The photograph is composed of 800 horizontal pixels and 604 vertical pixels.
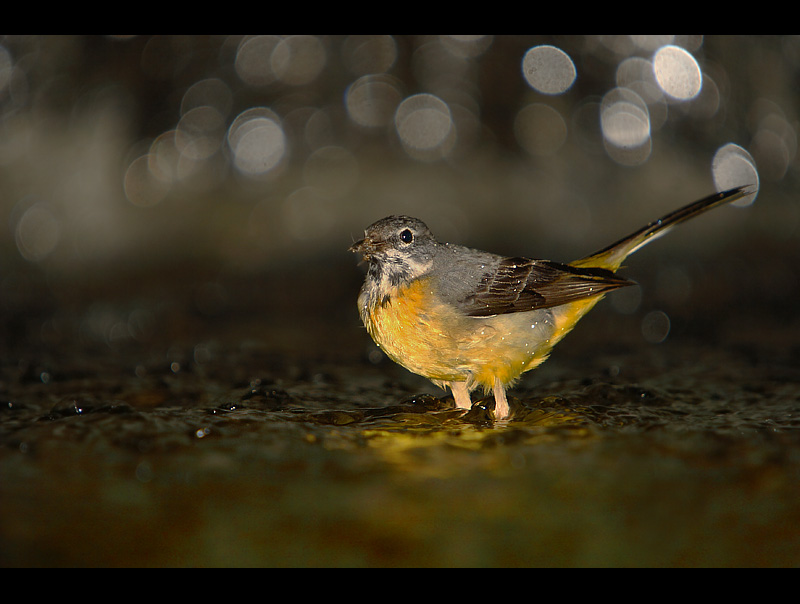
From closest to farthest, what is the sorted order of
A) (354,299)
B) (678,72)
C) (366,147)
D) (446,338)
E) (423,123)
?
1. (446,338)
2. (354,299)
3. (678,72)
4. (423,123)
5. (366,147)

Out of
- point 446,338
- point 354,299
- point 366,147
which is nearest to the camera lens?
point 446,338

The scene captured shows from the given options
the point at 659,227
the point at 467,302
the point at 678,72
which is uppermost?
the point at 678,72

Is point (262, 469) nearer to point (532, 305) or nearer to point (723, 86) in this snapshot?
point (532, 305)

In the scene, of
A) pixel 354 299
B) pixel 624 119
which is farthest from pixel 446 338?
pixel 624 119

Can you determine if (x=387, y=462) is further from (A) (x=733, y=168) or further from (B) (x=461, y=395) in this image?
(A) (x=733, y=168)

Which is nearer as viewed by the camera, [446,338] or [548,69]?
[446,338]

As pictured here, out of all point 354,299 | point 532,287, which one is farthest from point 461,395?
point 354,299

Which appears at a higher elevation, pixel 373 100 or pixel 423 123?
pixel 373 100

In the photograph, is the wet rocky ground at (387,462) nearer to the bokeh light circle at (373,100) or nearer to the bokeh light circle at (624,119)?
the bokeh light circle at (624,119)
